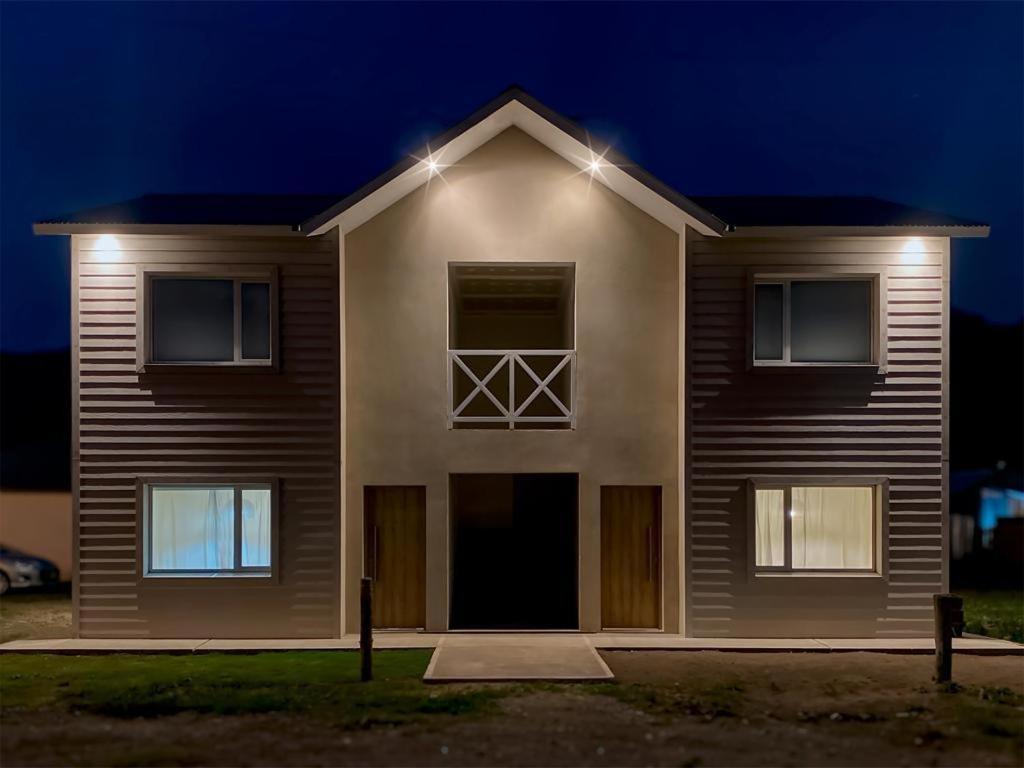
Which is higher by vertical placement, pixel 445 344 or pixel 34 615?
pixel 445 344

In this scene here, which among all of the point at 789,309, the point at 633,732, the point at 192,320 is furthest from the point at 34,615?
the point at 789,309

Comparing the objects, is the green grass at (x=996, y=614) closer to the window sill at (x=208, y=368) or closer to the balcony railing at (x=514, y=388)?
the balcony railing at (x=514, y=388)

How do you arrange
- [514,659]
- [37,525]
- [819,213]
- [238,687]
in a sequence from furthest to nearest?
1. [37,525]
2. [819,213]
3. [514,659]
4. [238,687]

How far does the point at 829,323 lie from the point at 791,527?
3040mm

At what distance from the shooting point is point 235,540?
11.5 metres

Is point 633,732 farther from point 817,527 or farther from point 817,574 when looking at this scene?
point 817,527

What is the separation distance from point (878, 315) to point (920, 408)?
1.49 metres

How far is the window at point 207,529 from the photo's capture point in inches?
452

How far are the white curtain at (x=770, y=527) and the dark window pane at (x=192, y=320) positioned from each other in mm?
8034

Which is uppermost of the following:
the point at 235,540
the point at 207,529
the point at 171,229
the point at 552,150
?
the point at 552,150

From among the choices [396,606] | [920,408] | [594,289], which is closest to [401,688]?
[396,606]

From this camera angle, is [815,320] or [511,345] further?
[511,345]

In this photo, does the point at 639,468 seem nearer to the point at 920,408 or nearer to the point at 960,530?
the point at 920,408

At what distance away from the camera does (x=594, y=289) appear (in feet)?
38.8
